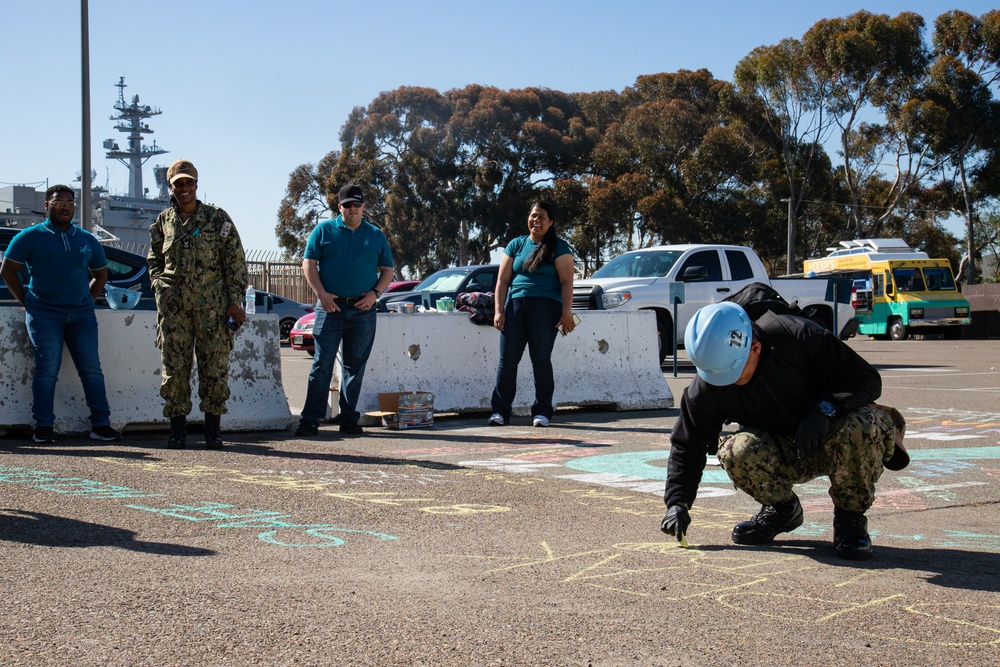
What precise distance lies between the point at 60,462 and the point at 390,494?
2271 millimetres

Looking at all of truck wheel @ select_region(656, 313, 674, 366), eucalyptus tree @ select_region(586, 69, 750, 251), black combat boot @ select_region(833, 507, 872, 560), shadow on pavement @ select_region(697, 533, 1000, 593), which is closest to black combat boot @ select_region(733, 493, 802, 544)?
shadow on pavement @ select_region(697, 533, 1000, 593)

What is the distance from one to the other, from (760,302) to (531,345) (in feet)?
15.7

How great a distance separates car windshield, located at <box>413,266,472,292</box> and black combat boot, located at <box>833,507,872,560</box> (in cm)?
1509

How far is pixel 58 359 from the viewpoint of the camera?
25.2 ft

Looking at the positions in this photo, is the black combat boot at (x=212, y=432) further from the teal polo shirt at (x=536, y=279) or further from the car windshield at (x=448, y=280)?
the car windshield at (x=448, y=280)

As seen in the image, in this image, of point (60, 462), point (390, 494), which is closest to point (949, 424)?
point (390, 494)

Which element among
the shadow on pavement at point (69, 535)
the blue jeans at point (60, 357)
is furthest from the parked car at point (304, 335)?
the shadow on pavement at point (69, 535)

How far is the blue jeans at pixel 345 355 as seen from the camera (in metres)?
8.33

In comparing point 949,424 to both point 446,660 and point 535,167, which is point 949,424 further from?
point 535,167

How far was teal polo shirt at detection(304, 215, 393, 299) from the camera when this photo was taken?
830 cm

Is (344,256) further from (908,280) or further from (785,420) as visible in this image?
(908,280)

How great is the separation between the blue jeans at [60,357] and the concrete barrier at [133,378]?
19 cm

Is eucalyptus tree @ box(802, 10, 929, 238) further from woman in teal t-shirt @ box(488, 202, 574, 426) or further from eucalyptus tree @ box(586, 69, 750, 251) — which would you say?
woman in teal t-shirt @ box(488, 202, 574, 426)

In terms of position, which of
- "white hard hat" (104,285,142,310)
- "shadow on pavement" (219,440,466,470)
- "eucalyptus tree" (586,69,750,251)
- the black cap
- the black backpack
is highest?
"eucalyptus tree" (586,69,750,251)
